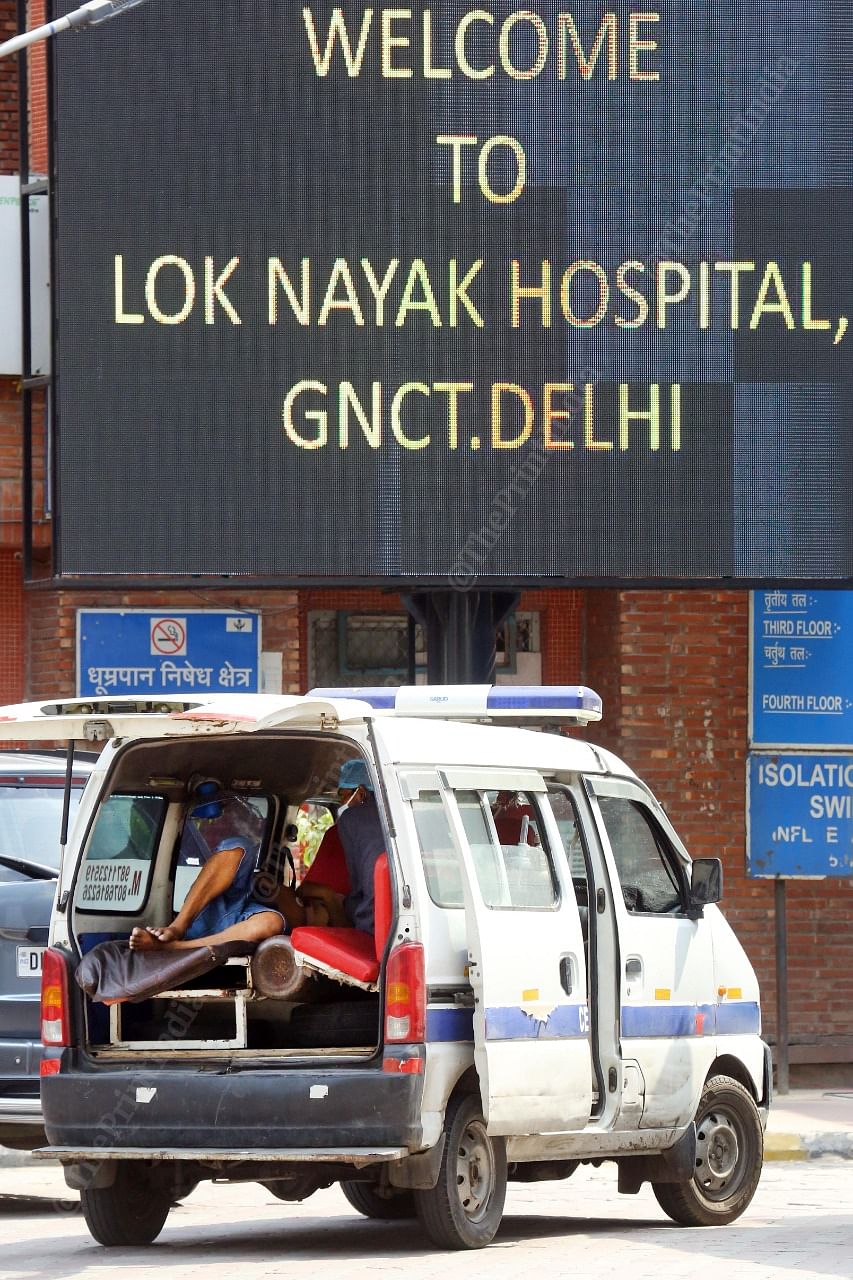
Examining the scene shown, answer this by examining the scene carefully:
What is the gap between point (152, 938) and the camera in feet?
31.6

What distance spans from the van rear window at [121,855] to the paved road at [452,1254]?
133cm

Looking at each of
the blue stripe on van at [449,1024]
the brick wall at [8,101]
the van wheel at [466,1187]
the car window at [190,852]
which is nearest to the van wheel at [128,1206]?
the car window at [190,852]

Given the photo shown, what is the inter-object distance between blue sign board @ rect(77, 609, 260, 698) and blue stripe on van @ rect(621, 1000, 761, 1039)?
714 cm

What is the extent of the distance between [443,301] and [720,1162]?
600 centimetres

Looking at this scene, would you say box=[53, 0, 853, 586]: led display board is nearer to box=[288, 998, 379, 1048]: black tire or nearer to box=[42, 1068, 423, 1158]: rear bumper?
box=[288, 998, 379, 1048]: black tire

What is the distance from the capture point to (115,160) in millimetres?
15094

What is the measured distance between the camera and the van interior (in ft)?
31.0

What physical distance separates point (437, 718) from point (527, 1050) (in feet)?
5.04

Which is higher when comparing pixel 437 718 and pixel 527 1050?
pixel 437 718

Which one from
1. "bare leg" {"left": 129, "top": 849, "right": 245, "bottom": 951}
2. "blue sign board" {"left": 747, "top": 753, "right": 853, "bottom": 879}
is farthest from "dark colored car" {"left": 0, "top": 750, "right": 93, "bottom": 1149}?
"blue sign board" {"left": 747, "top": 753, "right": 853, "bottom": 879}

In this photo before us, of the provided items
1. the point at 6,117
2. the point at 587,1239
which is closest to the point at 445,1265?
the point at 587,1239

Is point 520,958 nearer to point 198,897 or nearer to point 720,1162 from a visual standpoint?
point 198,897

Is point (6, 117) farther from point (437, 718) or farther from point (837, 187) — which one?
point (437, 718)

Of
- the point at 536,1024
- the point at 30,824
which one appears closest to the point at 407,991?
the point at 536,1024
